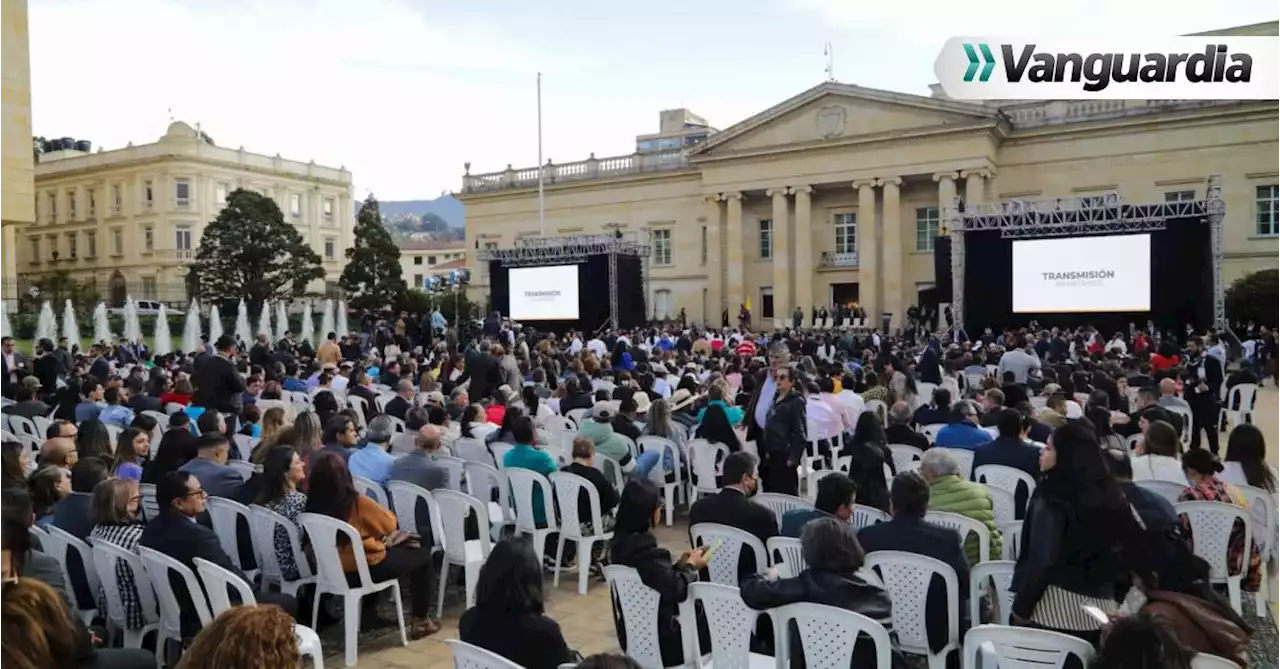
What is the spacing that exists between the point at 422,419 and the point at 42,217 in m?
62.7

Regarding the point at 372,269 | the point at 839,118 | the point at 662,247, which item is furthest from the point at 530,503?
the point at 372,269

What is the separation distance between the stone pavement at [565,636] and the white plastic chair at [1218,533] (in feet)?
1.18

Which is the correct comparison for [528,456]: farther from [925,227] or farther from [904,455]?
[925,227]

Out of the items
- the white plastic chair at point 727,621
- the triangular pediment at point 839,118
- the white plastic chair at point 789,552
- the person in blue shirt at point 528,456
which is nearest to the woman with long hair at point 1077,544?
the white plastic chair at point 789,552

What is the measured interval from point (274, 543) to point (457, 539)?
42.8 inches

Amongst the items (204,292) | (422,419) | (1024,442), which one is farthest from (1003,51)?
(204,292)

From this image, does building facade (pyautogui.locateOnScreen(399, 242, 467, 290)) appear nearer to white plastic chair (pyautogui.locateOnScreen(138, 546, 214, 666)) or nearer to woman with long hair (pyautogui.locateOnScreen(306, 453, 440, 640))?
woman with long hair (pyautogui.locateOnScreen(306, 453, 440, 640))

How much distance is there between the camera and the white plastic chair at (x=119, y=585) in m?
4.18

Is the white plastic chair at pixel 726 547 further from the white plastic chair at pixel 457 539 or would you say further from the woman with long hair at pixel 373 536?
the woman with long hair at pixel 373 536

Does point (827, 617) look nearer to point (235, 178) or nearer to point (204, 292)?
point (204, 292)

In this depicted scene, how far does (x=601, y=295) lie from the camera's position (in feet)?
94.7

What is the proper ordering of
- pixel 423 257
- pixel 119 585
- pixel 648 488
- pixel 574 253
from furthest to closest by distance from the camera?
pixel 423 257 < pixel 574 253 < pixel 119 585 < pixel 648 488

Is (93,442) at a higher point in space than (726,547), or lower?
higher

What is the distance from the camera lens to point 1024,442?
20.0 feet
